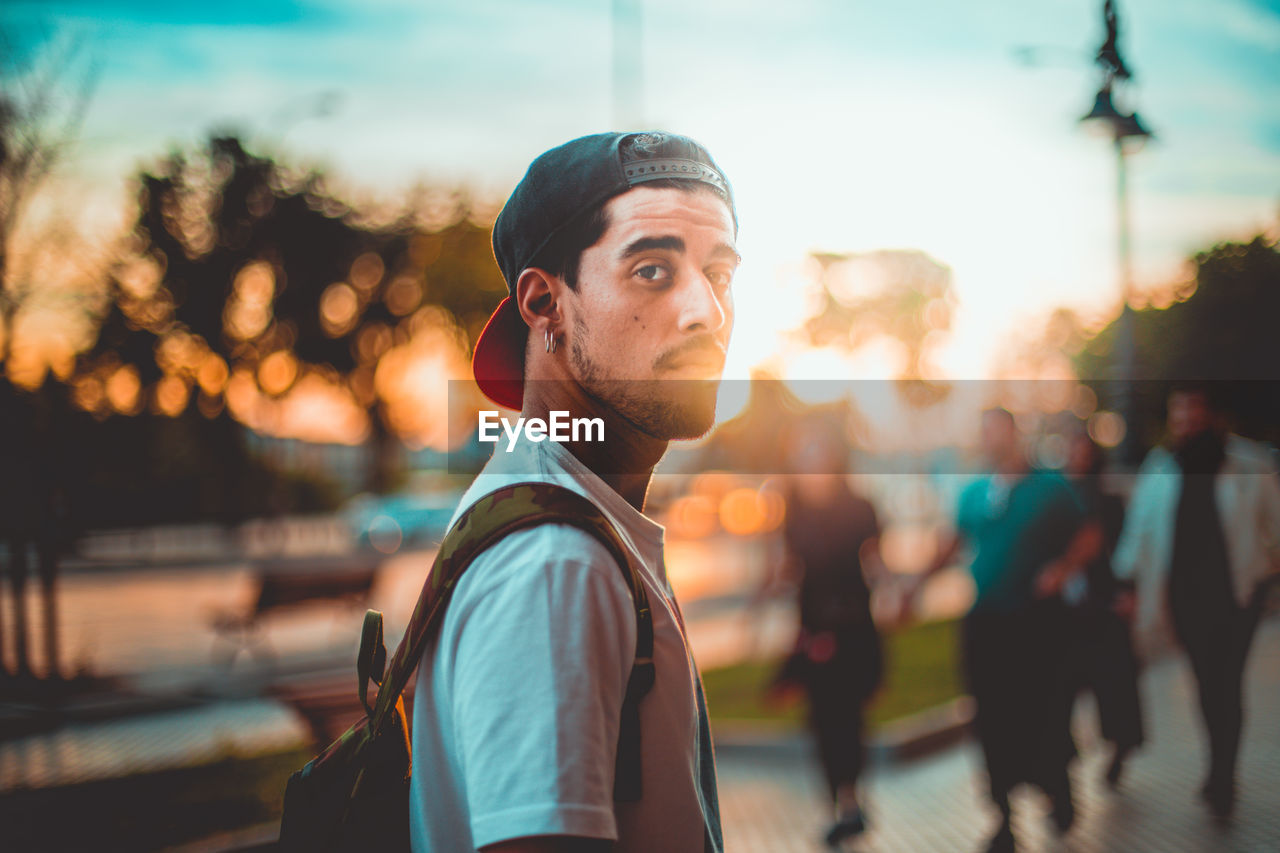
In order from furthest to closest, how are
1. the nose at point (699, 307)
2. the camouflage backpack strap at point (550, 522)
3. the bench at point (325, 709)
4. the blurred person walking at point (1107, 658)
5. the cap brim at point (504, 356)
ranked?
the blurred person walking at point (1107, 658) → the bench at point (325, 709) → the cap brim at point (504, 356) → the nose at point (699, 307) → the camouflage backpack strap at point (550, 522)

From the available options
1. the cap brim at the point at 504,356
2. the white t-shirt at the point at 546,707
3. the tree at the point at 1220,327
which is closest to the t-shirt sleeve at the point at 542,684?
the white t-shirt at the point at 546,707

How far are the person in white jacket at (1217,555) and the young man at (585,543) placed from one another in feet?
18.2

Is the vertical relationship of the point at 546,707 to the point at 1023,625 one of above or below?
above

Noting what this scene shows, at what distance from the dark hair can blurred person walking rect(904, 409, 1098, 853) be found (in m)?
4.46

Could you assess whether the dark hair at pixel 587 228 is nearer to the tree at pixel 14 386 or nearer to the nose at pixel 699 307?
the nose at pixel 699 307

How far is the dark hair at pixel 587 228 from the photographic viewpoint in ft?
4.21

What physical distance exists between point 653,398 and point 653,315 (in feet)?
0.37

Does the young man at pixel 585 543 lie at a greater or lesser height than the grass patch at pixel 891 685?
greater

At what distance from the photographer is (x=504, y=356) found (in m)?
1.52

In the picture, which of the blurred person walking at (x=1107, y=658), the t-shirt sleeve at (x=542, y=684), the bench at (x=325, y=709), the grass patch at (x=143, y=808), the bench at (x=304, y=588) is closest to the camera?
the t-shirt sleeve at (x=542, y=684)

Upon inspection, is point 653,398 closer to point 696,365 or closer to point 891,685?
point 696,365

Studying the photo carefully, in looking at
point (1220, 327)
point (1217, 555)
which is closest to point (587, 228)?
point (1217, 555)

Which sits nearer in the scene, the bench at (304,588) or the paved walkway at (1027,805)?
the paved walkway at (1027,805)

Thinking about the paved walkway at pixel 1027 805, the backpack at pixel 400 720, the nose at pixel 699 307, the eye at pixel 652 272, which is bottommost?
the paved walkway at pixel 1027 805
